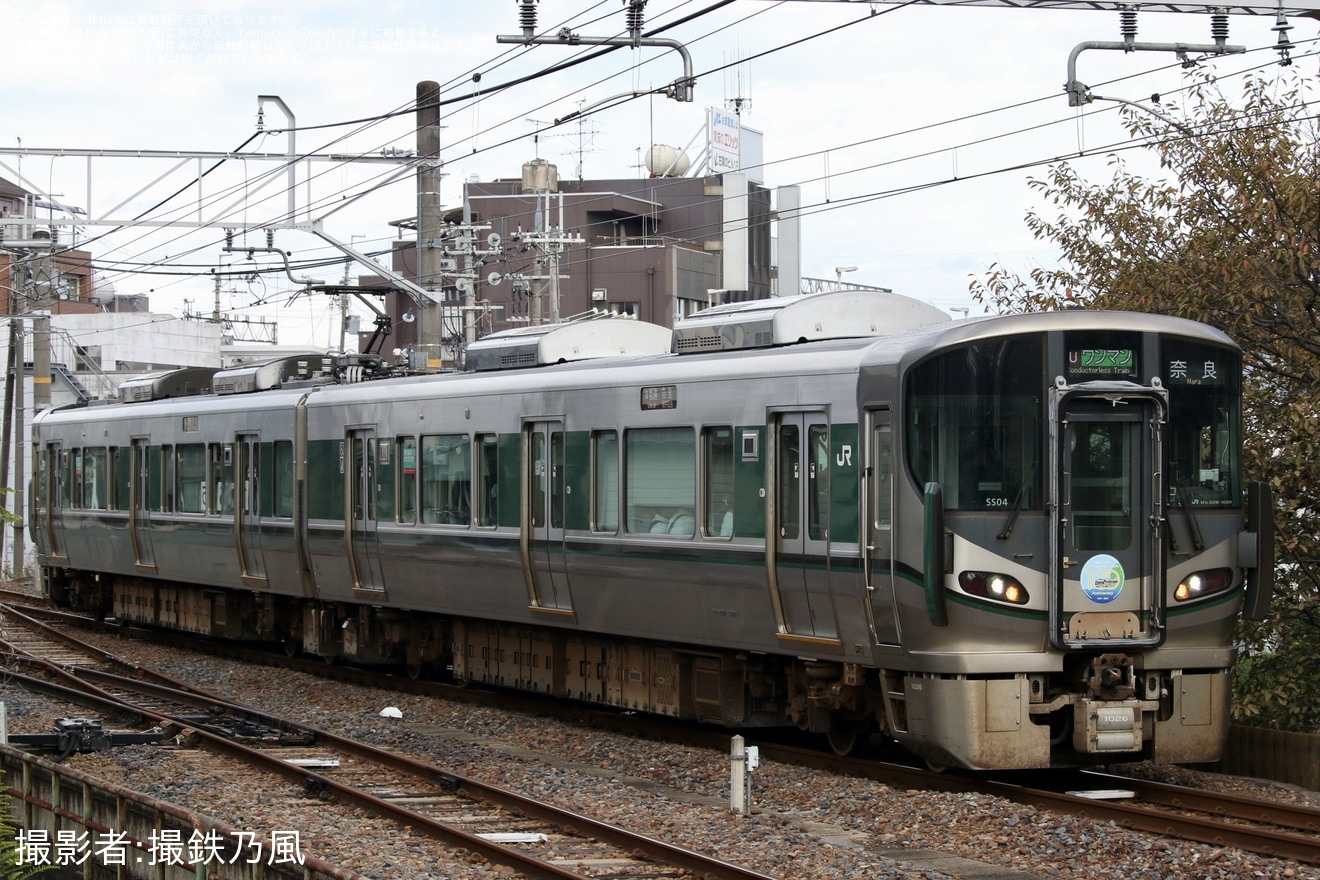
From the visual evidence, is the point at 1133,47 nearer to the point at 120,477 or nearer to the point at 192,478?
the point at 192,478

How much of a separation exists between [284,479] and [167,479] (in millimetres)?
3582

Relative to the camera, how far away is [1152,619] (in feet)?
34.0

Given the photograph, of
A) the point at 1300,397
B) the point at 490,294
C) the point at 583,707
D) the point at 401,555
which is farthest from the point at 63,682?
the point at 490,294

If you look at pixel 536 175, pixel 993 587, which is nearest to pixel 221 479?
pixel 993 587

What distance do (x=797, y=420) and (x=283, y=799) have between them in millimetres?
4049

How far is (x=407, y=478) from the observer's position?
1606cm

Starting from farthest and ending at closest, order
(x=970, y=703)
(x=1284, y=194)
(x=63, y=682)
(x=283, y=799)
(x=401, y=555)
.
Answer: (x=63, y=682) < (x=401, y=555) < (x=1284, y=194) < (x=283, y=799) < (x=970, y=703)

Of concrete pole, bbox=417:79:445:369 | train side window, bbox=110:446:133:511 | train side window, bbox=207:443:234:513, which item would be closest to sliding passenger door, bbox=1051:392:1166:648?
concrete pole, bbox=417:79:445:369

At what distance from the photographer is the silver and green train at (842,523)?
10.2m

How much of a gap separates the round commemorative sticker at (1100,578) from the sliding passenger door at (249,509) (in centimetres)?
1118

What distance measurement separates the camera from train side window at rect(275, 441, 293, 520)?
18344 millimetres

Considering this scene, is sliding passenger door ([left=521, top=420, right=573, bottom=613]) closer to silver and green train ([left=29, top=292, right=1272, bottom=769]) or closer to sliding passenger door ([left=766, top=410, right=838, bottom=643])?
silver and green train ([left=29, top=292, right=1272, bottom=769])

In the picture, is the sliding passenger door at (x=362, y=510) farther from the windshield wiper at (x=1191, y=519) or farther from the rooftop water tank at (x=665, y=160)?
the rooftop water tank at (x=665, y=160)

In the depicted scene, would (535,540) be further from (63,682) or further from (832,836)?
(63,682)
